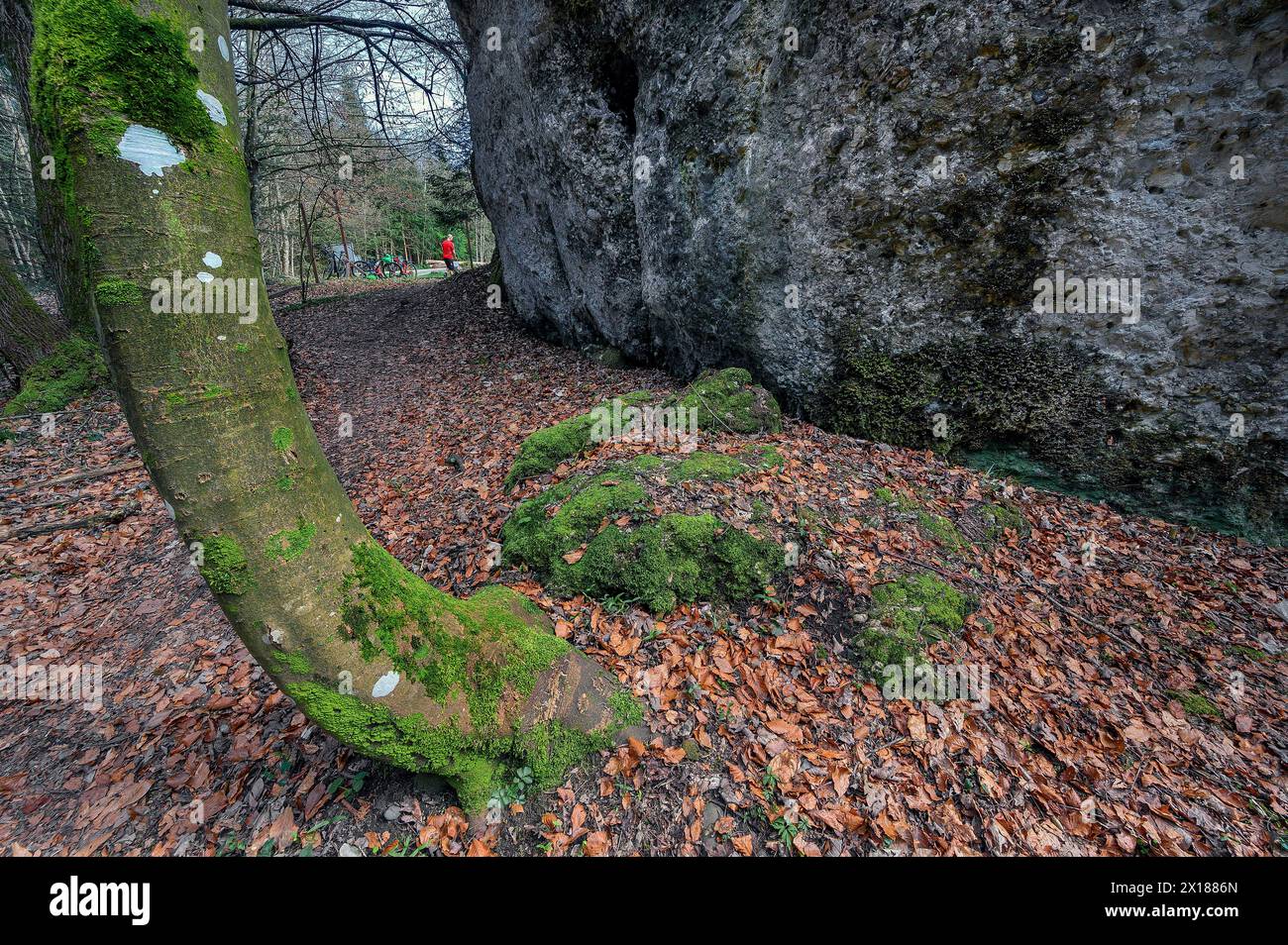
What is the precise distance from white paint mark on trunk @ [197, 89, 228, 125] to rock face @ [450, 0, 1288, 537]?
19.1ft

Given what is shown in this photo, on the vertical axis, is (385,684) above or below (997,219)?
below

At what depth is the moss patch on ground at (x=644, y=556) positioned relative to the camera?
384 centimetres

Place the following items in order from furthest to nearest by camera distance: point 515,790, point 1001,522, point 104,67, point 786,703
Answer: point 1001,522 < point 786,703 < point 515,790 < point 104,67

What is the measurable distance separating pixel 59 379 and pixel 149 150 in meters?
10.8

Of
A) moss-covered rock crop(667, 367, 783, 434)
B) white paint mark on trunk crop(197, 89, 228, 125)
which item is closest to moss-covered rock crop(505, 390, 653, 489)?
moss-covered rock crop(667, 367, 783, 434)

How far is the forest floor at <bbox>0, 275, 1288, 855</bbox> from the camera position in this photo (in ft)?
9.00

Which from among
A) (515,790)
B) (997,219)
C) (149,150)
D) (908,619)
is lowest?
(515,790)

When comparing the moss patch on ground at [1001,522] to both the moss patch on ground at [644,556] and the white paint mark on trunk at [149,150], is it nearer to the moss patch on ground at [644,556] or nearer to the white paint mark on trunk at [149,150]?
the moss patch on ground at [644,556]

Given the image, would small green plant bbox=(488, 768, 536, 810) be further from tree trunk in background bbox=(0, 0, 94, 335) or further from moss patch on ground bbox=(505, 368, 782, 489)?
tree trunk in background bbox=(0, 0, 94, 335)

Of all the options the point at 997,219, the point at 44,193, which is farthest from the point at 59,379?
the point at 997,219

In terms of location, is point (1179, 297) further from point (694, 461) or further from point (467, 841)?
point (467, 841)

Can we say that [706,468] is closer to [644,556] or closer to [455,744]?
[644,556]

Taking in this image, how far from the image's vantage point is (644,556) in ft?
12.8

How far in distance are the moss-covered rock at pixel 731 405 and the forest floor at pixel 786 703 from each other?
44 centimetres
